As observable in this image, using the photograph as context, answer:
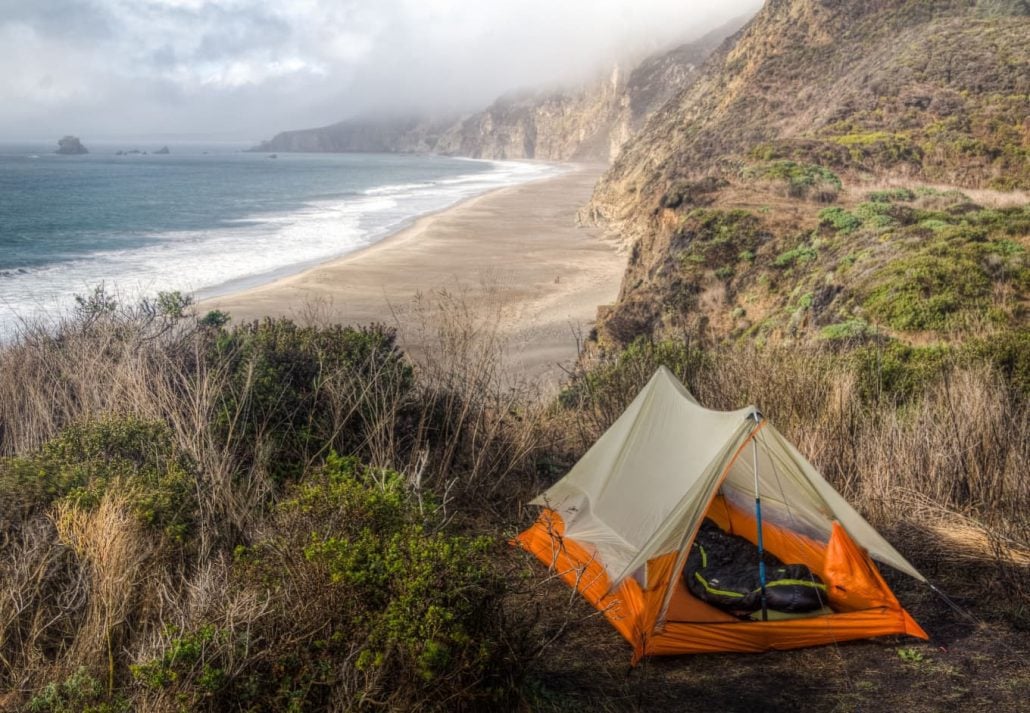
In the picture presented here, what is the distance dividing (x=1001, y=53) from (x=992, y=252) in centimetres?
1844

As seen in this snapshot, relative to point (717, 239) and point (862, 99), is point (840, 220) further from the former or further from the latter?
point (862, 99)

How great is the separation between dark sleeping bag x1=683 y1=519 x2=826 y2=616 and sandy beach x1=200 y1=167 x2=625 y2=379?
6.03 m

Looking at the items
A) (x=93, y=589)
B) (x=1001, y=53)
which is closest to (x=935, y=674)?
(x=93, y=589)

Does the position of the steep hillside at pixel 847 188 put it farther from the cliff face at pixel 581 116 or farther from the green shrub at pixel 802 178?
the cliff face at pixel 581 116

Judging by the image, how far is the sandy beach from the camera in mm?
18656

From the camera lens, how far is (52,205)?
51.5 m

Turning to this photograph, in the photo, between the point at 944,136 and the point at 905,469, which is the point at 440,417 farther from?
the point at 944,136

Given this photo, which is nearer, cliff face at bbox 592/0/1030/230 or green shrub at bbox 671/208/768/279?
green shrub at bbox 671/208/768/279

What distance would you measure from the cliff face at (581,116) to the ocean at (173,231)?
112 ft

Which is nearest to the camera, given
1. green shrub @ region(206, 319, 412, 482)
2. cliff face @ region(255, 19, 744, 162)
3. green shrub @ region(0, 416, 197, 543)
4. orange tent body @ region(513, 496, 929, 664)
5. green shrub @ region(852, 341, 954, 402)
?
green shrub @ region(0, 416, 197, 543)

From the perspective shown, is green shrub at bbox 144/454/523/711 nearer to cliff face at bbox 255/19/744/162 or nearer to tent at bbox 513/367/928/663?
tent at bbox 513/367/928/663

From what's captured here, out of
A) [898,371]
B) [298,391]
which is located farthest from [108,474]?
[898,371]

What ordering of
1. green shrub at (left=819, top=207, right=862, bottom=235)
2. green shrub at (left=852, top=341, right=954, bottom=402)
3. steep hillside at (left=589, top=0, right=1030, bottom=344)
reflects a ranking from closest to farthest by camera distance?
green shrub at (left=852, top=341, right=954, bottom=402)
steep hillside at (left=589, top=0, right=1030, bottom=344)
green shrub at (left=819, top=207, right=862, bottom=235)

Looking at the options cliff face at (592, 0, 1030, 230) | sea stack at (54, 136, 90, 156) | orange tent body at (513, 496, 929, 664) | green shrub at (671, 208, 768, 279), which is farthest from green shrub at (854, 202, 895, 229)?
sea stack at (54, 136, 90, 156)
